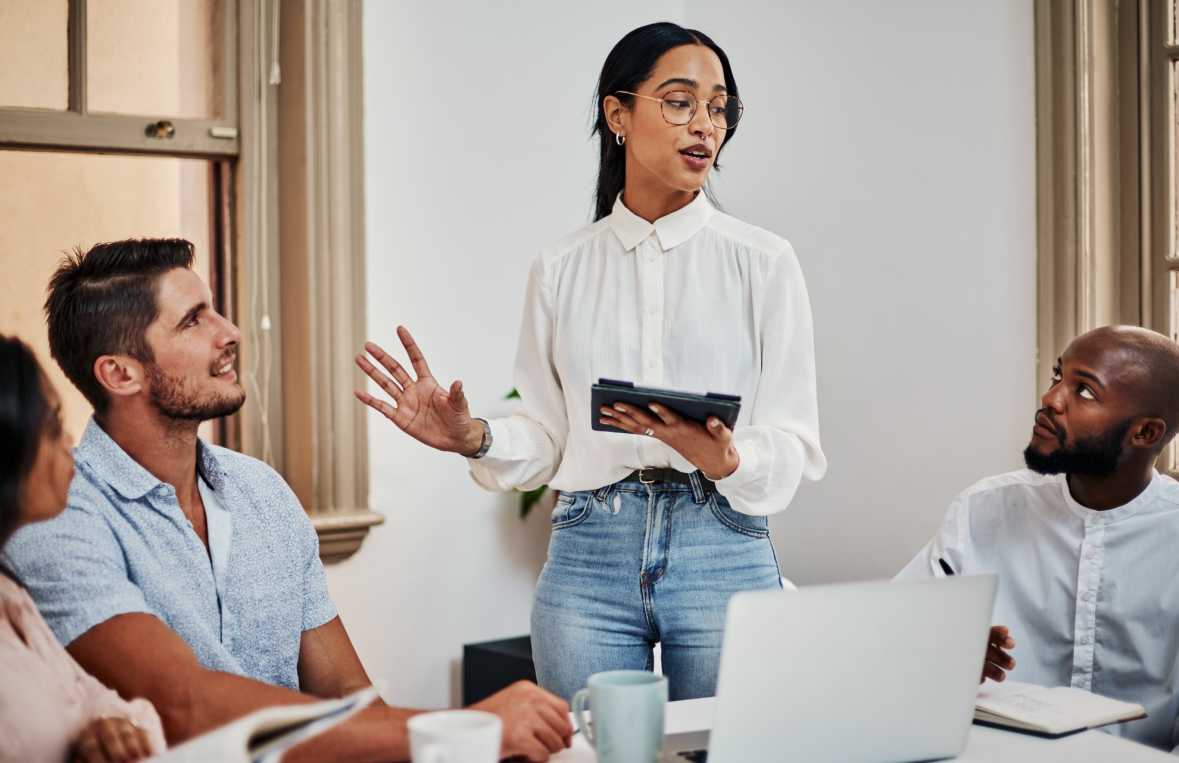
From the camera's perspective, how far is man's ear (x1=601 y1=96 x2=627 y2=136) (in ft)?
6.12

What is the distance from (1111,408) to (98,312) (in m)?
1.42

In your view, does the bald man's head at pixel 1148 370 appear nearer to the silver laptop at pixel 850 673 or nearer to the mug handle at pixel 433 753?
the silver laptop at pixel 850 673

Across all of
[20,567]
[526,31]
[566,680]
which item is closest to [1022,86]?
[526,31]

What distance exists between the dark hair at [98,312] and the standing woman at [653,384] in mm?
298

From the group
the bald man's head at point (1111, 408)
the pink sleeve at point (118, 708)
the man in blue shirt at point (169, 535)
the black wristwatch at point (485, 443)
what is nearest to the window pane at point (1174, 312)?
the bald man's head at point (1111, 408)

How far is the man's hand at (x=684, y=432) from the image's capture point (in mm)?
1529

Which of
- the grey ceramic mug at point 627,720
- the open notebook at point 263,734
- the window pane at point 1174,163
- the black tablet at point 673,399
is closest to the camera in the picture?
the open notebook at point 263,734

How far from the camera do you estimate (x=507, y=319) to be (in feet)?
11.3

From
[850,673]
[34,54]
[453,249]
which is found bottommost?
[850,673]

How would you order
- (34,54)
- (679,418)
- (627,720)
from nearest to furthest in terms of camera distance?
(627,720)
(679,418)
(34,54)

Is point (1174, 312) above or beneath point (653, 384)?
above

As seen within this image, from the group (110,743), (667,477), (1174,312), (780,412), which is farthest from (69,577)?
(1174,312)

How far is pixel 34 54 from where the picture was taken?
2885 mm

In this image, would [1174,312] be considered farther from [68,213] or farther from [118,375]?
[68,213]
